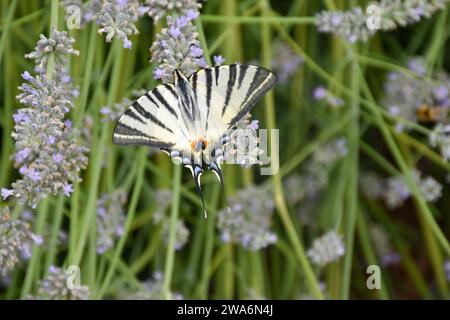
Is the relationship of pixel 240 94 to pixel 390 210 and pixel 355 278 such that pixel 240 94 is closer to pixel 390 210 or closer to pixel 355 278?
pixel 355 278

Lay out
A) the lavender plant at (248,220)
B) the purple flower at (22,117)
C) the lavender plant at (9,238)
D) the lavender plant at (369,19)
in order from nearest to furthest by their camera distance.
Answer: the purple flower at (22,117), the lavender plant at (9,238), the lavender plant at (369,19), the lavender plant at (248,220)

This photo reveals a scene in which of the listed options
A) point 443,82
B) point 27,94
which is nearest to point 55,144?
point 27,94

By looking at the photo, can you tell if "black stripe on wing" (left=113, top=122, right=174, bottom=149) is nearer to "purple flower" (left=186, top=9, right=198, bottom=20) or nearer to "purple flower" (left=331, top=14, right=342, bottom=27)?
"purple flower" (left=186, top=9, right=198, bottom=20)

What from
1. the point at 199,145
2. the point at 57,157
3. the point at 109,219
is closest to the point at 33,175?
the point at 57,157

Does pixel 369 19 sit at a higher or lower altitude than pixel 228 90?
higher

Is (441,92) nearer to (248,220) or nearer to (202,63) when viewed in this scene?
(248,220)

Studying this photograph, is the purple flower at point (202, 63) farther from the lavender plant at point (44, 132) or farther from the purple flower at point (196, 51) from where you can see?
the lavender plant at point (44, 132)

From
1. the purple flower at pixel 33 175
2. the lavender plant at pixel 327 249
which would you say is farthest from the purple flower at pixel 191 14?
the lavender plant at pixel 327 249
